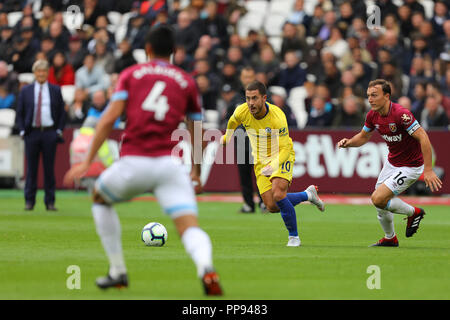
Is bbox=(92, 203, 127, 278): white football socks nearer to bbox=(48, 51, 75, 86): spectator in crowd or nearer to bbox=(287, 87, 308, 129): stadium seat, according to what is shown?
bbox=(287, 87, 308, 129): stadium seat

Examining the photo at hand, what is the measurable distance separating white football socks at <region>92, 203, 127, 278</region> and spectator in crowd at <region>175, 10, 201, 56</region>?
18.1 meters

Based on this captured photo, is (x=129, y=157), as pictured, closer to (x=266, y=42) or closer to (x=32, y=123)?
(x=32, y=123)

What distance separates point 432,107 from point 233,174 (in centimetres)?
512

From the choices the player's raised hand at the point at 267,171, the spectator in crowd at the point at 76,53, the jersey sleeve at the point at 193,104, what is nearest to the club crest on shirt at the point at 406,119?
the player's raised hand at the point at 267,171

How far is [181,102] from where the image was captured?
7.79 meters

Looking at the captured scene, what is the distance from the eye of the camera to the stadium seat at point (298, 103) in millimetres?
23875

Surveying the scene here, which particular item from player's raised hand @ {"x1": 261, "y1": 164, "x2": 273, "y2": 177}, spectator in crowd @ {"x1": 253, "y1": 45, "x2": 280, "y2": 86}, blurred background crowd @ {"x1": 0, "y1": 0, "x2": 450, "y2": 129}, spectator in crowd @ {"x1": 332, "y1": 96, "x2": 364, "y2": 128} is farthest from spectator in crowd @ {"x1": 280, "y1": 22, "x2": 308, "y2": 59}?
player's raised hand @ {"x1": 261, "y1": 164, "x2": 273, "y2": 177}

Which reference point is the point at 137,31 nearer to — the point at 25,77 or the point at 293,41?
the point at 25,77

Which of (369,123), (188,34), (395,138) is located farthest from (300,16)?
(395,138)

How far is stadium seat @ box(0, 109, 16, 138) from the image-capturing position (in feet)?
79.7

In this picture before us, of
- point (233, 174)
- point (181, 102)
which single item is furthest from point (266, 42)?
point (181, 102)

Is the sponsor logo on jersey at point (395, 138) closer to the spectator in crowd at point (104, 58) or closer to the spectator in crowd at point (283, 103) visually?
the spectator in crowd at point (283, 103)

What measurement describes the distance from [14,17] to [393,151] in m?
20.7

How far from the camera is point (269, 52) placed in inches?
947
